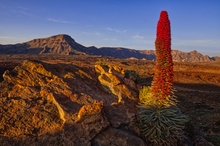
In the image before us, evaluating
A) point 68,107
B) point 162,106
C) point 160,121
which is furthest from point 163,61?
point 68,107

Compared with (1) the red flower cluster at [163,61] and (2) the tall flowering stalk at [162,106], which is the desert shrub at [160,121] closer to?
(2) the tall flowering stalk at [162,106]

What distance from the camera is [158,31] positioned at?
8461mm

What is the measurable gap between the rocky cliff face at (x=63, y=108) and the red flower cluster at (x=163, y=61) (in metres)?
1.16

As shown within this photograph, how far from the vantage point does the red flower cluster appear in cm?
834

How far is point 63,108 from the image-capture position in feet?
25.1

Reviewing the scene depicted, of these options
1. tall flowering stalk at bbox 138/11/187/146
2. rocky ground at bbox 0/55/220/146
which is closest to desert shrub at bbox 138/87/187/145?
tall flowering stalk at bbox 138/11/187/146

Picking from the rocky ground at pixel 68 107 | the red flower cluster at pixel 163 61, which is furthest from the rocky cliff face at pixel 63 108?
the red flower cluster at pixel 163 61

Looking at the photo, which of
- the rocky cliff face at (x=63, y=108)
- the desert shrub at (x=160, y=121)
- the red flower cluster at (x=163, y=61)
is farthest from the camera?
the red flower cluster at (x=163, y=61)

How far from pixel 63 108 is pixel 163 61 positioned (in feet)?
11.2

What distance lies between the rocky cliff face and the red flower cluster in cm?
116

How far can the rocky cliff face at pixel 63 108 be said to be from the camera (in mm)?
7078

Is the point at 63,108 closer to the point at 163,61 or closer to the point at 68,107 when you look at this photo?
the point at 68,107

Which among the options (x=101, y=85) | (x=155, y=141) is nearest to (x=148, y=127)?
(x=155, y=141)

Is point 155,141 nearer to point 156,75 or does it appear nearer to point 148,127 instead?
point 148,127
